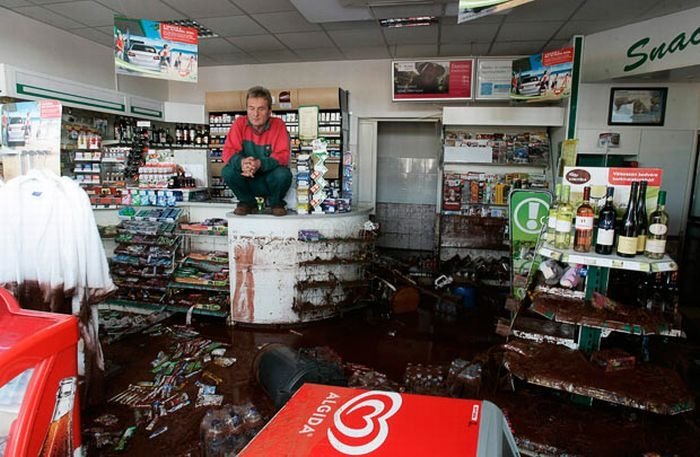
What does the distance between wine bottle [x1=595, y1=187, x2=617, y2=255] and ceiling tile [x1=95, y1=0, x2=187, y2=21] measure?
515 cm

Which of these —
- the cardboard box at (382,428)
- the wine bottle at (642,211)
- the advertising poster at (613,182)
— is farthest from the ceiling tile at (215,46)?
the cardboard box at (382,428)

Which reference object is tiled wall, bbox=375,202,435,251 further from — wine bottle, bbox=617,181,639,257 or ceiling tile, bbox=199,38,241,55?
wine bottle, bbox=617,181,639,257

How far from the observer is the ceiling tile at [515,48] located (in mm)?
6086

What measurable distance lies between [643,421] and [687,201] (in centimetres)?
409

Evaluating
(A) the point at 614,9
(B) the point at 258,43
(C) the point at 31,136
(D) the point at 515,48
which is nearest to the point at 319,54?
(B) the point at 258,43

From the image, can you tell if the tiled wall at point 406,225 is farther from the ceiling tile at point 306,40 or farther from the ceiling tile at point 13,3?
the ceiling tile at point 13,3

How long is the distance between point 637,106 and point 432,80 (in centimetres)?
281

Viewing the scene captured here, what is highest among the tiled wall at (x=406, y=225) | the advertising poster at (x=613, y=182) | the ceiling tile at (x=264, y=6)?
the ceiling tile at (x=264, y=6)

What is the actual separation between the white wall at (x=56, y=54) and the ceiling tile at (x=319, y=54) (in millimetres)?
3043

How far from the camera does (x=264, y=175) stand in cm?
443

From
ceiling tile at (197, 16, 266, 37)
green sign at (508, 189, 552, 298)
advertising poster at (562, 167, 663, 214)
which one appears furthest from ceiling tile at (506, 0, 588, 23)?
ceiling tile at (197, 16, 266, 37)

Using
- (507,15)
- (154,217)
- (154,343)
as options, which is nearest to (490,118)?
(507,15)

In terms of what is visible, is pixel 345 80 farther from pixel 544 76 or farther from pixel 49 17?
pixel 49 17

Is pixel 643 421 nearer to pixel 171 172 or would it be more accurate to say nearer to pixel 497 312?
pixel 497 312
